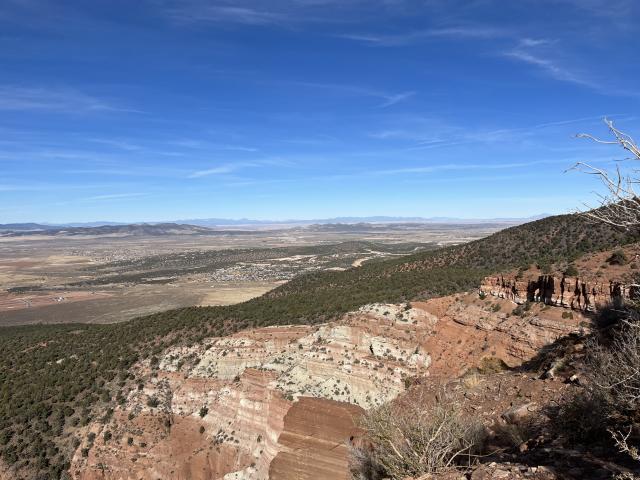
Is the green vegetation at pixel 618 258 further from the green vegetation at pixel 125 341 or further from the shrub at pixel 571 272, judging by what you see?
the green vegetation at pixel 125 341

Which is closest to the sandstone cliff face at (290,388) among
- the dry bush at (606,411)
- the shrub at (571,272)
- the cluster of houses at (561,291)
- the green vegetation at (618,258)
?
the cluster of houses at (561,291)

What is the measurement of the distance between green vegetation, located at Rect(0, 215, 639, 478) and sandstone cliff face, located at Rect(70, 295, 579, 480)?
7.67 ft

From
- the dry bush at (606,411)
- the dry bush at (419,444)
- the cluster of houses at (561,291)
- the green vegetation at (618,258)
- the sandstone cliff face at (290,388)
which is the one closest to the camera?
the dry bush at (606,411)

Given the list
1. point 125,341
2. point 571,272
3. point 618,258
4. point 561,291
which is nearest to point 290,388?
point 561,291

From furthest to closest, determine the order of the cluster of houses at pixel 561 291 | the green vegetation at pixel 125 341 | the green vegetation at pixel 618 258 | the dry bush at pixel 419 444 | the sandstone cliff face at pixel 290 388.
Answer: the green vegetation at pixel 125 341 < the green vegetation at pixel 618 258 < the sandstone cliff face at pixel 290 388 < the cluster of houses at pixel 561 291 < the dry bush at pixel 419 444

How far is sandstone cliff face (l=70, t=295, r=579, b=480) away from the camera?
79.3ft

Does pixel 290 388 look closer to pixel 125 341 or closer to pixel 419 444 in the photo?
pixel 419 444

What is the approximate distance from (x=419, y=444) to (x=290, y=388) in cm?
1733

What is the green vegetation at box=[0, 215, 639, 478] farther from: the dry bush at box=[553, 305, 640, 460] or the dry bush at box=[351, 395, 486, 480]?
the dry bush at box=[351, 395, 486, 480]

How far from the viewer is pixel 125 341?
36.7 m

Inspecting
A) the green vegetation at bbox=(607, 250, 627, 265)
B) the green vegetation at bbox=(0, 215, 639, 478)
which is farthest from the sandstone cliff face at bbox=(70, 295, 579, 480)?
the green vegetation at bbox=(607, 250, 627, 265)

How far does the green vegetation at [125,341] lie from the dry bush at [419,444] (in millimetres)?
17253

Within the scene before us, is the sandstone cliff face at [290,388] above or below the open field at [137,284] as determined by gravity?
above

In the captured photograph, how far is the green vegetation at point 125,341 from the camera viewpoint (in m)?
27.5
